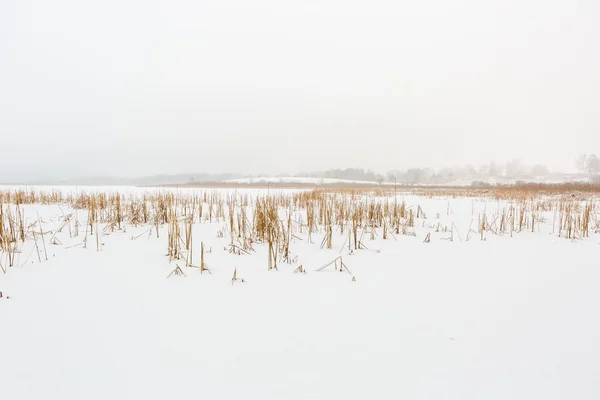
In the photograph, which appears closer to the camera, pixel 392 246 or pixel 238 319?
pixel 238 319

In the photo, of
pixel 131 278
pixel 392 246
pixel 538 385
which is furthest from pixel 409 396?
pixel 392 246

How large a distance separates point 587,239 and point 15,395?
5.94m

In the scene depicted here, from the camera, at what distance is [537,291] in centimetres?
208

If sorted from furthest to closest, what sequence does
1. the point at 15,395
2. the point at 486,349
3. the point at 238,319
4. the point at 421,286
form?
the point at 421,286 → the point at 238,319 → the point at 486,349 → the point at 15,395

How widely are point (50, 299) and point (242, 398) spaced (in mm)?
1595

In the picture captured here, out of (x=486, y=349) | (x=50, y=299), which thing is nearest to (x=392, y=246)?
(x=486, y=349)

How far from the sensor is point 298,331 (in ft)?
4.88

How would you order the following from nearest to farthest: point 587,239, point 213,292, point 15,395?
point 15,395 < point 213,292 < point 587,239

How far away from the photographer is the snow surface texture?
1086 mm

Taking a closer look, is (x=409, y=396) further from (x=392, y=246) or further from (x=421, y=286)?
(x=392, y=246)

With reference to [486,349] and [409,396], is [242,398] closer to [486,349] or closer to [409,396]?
[409,396]

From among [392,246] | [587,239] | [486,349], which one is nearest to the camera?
[486,349]

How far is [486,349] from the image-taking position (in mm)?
1317

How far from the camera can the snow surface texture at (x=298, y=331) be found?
1.09 meters
